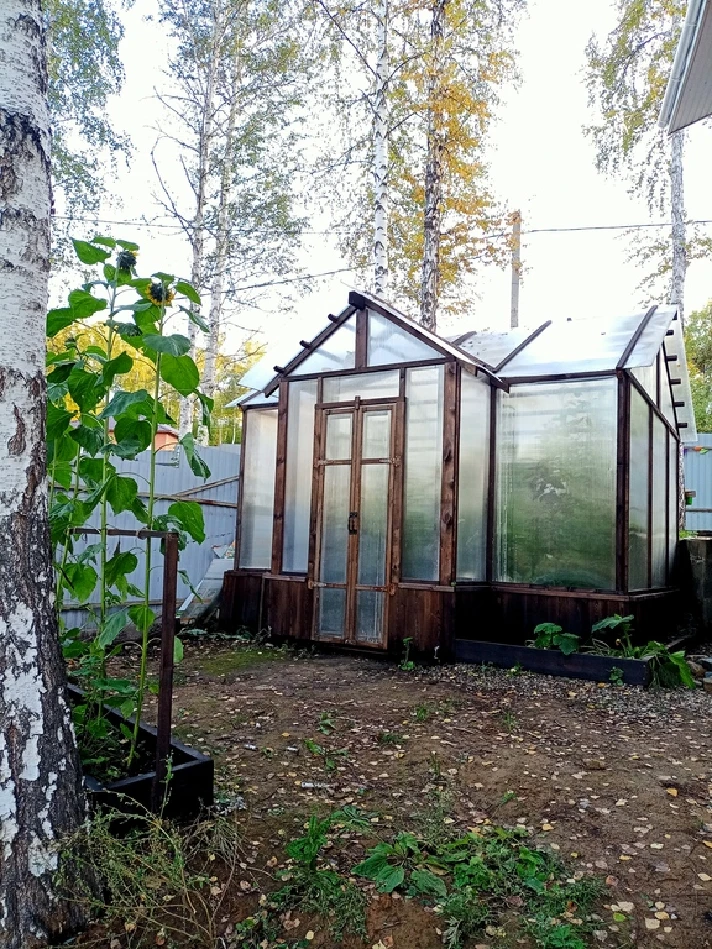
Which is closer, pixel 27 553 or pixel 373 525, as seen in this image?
pixel 27 553

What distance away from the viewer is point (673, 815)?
2.83 m

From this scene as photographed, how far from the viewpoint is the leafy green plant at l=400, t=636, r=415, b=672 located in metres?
5.43

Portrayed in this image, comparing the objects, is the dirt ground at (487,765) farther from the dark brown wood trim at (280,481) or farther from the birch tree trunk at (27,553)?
the dark brown wood trim at (280,481)

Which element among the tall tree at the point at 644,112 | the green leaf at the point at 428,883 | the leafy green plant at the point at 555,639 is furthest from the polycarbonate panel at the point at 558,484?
the tall tree at the point at 644,112

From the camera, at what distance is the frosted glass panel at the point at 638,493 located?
6047 mm

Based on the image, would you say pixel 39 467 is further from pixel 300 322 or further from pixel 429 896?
pixel 300 322

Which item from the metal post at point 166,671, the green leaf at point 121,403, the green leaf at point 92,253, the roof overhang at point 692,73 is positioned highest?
the roof overhang at point 692,73

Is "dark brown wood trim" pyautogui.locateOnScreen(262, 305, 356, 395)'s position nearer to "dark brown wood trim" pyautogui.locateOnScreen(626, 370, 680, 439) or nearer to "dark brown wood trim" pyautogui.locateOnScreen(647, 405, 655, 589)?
"dark brown wood trim" pyautogui.locateOnScreen(626, 370, 680, 439)

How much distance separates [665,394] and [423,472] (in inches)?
139

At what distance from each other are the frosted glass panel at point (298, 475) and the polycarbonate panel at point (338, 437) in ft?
0.88

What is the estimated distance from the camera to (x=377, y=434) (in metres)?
6.09

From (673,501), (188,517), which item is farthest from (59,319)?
(673,501)

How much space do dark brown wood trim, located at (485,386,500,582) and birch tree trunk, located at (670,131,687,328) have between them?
666 centimetres

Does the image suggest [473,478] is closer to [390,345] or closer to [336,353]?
[390,345]
